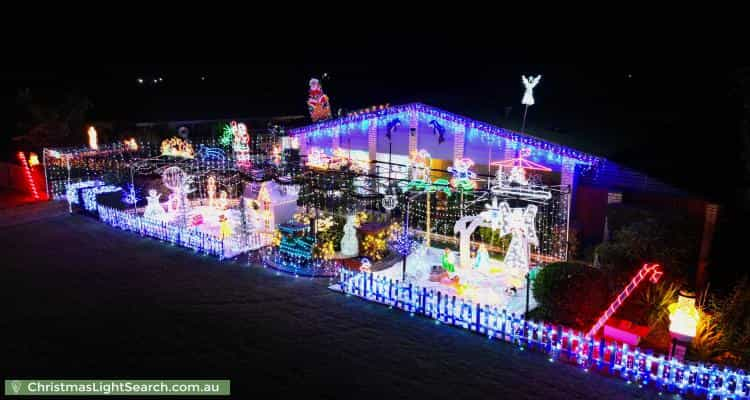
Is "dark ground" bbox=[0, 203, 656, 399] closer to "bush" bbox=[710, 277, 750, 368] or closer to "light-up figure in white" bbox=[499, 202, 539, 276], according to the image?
"bush" bbox=[710, 277, 750, 368]

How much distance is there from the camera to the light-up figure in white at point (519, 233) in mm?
13383

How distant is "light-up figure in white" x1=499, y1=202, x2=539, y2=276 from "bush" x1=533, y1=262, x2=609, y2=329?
2.26m

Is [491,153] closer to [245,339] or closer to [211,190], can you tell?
[211,190]

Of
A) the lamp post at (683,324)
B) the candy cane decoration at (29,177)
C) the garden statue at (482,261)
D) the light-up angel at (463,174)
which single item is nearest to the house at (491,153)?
the light-up angel at (463,174)

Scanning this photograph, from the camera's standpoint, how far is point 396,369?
9719 mm

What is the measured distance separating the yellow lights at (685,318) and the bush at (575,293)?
1870mm

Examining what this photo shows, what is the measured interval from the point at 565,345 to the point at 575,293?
4.02ft

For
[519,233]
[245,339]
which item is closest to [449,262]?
[519,233]

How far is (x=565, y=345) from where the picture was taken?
10.1 meters

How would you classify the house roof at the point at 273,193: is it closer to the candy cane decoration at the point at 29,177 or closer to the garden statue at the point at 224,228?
the garden statue at the point at 224,228

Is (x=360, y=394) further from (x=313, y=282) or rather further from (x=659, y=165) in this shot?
(x=659, y=165)

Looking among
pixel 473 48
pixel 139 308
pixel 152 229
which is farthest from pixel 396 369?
pixel 473 48

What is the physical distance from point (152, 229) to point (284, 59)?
79.3 ft

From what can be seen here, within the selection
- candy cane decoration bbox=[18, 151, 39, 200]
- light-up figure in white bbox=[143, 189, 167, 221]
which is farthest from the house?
candy cane decoration bbox=[18, 151, 39, 200]
